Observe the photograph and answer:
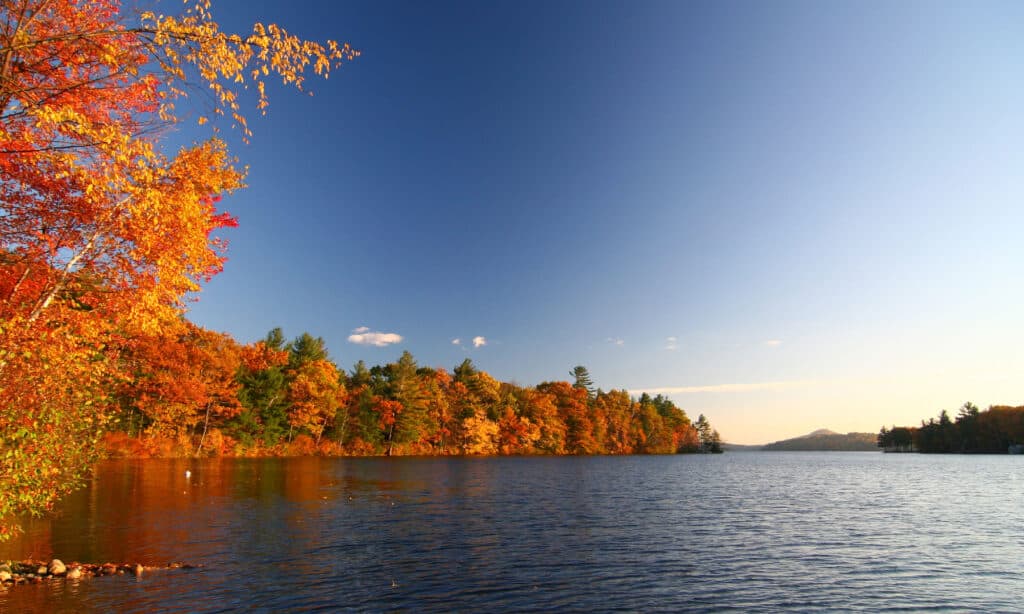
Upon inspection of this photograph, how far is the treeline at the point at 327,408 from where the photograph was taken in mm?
68750

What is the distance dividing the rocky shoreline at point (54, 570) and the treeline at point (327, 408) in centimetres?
1905

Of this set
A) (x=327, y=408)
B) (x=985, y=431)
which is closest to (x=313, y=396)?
(x=327, y=408)

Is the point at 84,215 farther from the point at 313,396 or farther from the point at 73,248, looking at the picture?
the point at 313,396

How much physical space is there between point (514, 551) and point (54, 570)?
1520 centimetres

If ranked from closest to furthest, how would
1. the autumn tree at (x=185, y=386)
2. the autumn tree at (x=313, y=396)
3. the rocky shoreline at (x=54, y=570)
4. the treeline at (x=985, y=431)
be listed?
the rocky shoreline at (x=54, y=570) → the autumn tree at (x=185, y=386) → the autumn tree at (x=313, y=396) → the treeline at (x=985, y=431)

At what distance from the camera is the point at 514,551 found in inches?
858

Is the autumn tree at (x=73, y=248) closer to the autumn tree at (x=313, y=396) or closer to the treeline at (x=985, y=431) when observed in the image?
the autumn tree at (x=313, y=396)

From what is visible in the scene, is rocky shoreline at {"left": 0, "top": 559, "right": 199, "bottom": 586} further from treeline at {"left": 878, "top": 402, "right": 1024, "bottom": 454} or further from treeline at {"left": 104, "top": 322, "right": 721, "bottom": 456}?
treeline at {"left": 878, "top": 402, "right": 1024, "bottom": 454}

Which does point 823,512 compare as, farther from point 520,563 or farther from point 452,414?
point 452,414

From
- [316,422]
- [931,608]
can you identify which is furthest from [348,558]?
[316,422]

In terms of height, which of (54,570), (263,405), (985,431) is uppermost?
(263,405)

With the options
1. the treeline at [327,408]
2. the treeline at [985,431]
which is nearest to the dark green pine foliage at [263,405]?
the treeline at [327,408]

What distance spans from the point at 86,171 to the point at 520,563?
1784 centimetres

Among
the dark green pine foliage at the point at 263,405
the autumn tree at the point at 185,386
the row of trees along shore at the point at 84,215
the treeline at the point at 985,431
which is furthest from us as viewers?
the treeline at the point at 985,431
